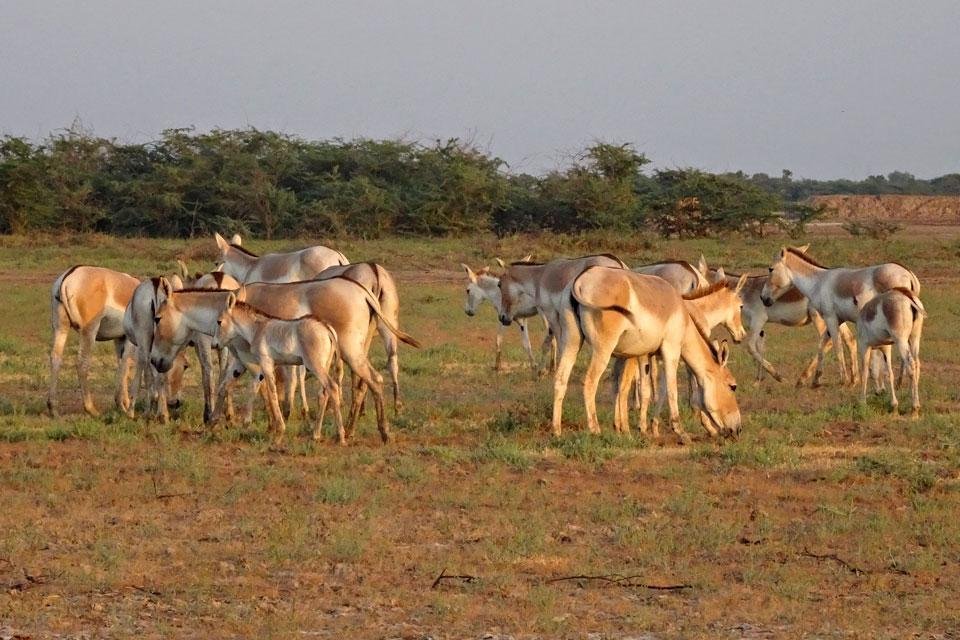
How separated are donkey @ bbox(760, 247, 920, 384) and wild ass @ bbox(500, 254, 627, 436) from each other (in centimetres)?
312

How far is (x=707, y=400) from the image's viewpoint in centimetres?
1306

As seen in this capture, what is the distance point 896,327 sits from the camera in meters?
14.7

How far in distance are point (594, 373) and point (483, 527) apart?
3647mm

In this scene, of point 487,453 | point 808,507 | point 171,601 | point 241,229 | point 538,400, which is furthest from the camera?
point 241,229

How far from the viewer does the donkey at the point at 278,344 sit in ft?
41.0

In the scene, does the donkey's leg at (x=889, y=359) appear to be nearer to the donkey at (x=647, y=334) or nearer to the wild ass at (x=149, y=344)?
the donkey at (x=647, y=334)

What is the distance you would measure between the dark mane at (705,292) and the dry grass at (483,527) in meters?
1.51

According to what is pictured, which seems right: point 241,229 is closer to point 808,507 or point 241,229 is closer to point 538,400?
point 538,400

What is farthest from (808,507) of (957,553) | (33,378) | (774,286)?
(33,378)

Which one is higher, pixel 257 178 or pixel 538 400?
pixel 257 178

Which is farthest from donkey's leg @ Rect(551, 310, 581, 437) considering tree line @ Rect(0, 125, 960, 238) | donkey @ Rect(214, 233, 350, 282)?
tree line @ Rect(0, 125, 960, 238)

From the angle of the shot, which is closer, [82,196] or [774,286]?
[774,286]

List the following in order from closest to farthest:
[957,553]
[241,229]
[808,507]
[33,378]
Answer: [957,553]
[808,507]
[33,378]
[241,229]

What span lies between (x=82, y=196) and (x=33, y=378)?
24.0m
